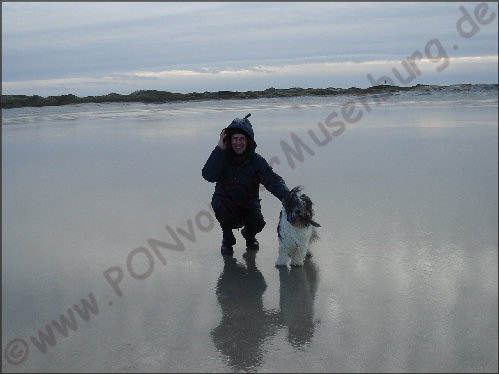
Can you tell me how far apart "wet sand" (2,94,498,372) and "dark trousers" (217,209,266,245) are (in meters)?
0.16

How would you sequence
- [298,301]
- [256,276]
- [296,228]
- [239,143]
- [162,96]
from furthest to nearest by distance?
[162,96] → [239,143] → [296,228] → [256,276] → [298,301]

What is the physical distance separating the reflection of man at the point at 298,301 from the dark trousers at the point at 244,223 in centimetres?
64

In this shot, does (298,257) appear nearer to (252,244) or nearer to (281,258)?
(281,258)

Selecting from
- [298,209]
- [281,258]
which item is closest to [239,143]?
[298,209]

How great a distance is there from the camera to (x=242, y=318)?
327cm

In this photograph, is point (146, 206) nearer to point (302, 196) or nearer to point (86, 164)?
point (302, 196)

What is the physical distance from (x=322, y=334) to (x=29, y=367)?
1749 millimetres

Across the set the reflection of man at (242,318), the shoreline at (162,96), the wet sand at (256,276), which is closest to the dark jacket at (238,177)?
the wet sand at (256,276)

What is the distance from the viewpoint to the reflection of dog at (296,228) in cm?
410

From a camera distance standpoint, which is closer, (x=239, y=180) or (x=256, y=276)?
(x=256, y=276)

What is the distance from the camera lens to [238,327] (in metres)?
3.14

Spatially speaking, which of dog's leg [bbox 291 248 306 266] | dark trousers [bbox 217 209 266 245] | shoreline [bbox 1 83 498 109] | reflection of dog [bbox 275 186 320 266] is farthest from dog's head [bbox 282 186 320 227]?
shoreline [bbox 1 83 498 109]

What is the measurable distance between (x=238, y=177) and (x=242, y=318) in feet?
5.67

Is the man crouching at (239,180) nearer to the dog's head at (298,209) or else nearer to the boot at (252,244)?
the boot at (252,244)
